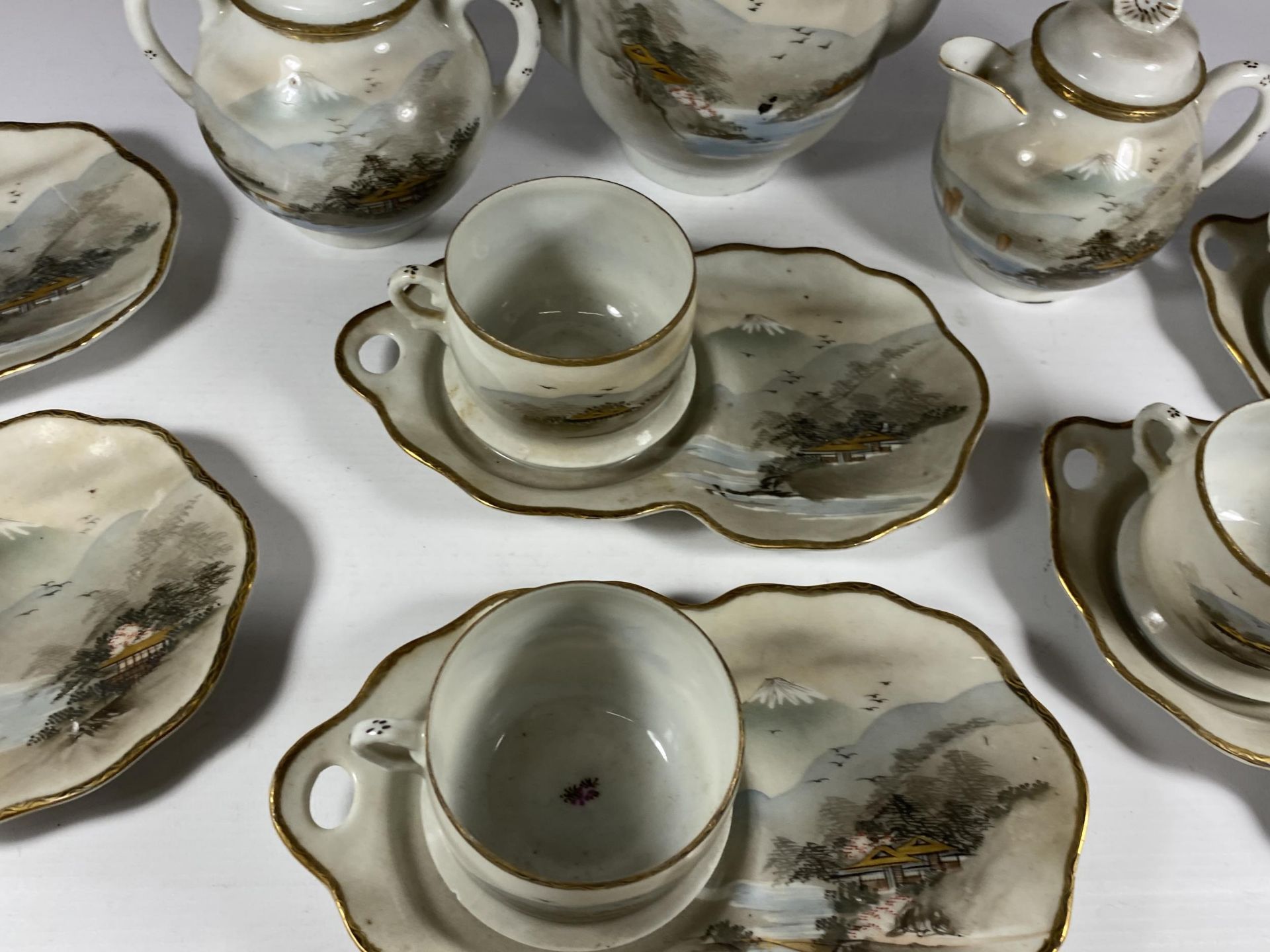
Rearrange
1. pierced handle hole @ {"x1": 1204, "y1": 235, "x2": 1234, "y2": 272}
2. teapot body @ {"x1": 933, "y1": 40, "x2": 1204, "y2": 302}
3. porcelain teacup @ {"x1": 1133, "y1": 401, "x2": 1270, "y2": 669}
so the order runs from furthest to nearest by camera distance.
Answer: pierced handle hole @ {"x1": 1204, "y1": 235, "x2": 1234, "y2": 272} → teapot body @ {"x1": 933, "y1": 40, "x2": 1204, "y2": 302} → porcelain teacup @ {"x1": 1133, "y1": 401, "x2": 1270, "y2": 669}

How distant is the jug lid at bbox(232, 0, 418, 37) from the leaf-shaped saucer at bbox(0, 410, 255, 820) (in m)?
0.24

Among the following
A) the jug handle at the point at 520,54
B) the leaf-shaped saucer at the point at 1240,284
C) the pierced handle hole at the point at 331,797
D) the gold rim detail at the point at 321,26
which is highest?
the gold rim detail at the point at 321,26

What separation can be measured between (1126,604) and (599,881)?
0.33 m

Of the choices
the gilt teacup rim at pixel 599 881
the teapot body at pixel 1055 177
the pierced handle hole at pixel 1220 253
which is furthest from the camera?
the pierced handle hole at pixel 1220 253

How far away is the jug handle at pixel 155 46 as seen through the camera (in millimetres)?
649

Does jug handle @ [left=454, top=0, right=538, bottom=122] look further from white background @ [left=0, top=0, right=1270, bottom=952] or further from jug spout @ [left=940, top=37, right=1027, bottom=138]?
jug spout @ [left=940, top=37, right=1027, bottom=138]

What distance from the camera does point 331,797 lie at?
0.54m

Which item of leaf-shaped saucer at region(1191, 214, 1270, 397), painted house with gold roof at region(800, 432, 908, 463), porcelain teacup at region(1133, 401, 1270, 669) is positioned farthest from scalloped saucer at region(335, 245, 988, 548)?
leaf-shaped saucer at region(1191, 214, 1270, 397)

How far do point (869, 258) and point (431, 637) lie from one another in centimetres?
44

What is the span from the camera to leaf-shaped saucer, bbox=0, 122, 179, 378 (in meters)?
0.67

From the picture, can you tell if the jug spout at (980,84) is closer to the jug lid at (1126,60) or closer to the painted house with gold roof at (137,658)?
the jug lid at (1126,60)

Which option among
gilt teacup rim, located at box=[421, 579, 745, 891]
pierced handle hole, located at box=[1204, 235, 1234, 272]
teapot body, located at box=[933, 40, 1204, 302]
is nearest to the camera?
gilt teacup rim, located at box=[421, 579, 745, 891]

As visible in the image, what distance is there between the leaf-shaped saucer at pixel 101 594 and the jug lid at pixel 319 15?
24 cm

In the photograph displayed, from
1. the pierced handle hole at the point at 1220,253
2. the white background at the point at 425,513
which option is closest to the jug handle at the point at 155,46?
the white background at the point at 425,513
